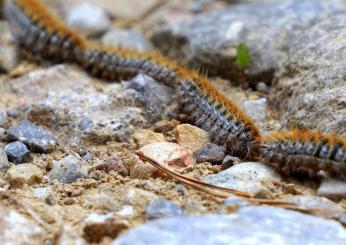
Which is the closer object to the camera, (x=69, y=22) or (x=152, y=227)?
(x=152, y=227)

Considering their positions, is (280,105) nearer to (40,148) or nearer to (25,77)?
(40,148)

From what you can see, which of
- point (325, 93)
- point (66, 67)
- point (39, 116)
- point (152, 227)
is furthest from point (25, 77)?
point (152, 227)

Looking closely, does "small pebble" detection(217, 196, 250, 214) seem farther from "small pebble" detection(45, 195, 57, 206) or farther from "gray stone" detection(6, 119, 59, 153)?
"gray stone" detection(6, 119, 59, 153)

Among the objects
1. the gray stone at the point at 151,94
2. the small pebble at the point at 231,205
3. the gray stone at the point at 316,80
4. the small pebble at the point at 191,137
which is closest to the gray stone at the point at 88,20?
the gray stone at the point at 151,94

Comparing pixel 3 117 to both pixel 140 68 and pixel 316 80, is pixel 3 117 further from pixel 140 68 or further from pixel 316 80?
pixel 316 80

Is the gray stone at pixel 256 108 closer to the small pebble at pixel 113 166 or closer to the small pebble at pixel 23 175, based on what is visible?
the small pebble at pixel 113 166
